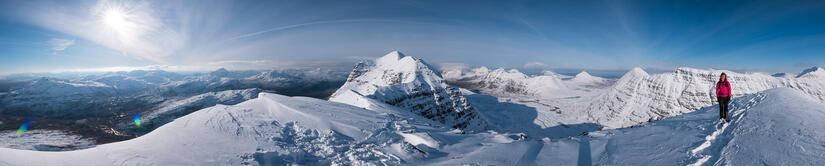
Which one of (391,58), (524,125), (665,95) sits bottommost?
(524,125)

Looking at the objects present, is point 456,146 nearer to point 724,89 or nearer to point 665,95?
point 724,89

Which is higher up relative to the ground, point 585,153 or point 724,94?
point 724,94

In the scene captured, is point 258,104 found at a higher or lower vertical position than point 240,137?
higher

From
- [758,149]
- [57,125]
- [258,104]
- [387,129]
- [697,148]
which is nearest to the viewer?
[758,149]

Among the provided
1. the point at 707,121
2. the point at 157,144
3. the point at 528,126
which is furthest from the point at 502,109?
the point at 157,144

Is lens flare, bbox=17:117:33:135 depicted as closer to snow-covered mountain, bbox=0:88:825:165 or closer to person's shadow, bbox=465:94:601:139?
snow-covered mountain, bbox=0:88:825:165

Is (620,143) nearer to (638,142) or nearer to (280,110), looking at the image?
(638,142)

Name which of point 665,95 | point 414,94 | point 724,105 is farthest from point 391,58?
point 724,105

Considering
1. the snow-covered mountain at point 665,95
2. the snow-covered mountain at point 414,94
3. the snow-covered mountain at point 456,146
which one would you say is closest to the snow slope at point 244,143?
the snow-covered mountain at point 456,146
